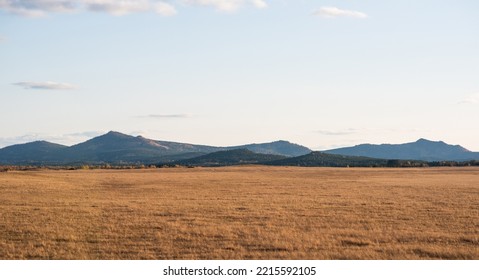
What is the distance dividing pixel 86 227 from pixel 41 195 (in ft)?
72.9

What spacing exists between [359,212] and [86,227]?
1509 centimetres

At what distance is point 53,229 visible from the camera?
26.5 meters

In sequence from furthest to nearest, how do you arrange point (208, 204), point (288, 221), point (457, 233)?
point (208, 204), point (288, 221), point (457, 233)

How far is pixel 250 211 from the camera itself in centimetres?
3466

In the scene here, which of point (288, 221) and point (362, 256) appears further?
point (288, 221)
